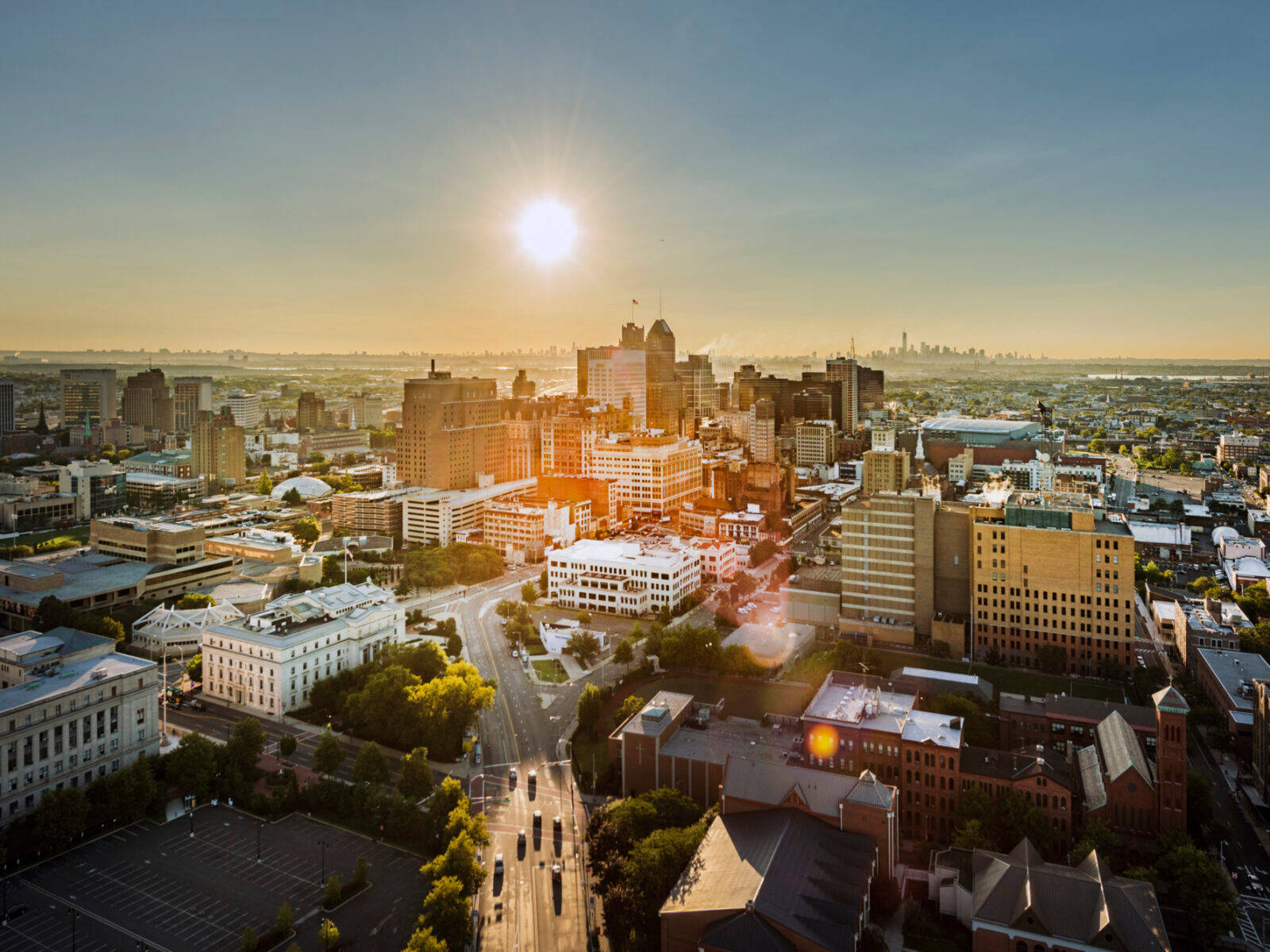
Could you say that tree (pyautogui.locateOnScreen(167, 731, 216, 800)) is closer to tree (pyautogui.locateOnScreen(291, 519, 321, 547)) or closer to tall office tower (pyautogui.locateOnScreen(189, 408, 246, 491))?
tree (pyautogui.locateOnScreen(291, 519, 321, 547))

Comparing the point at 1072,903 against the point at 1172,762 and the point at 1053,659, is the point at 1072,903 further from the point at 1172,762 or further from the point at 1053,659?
the point at 1053,659

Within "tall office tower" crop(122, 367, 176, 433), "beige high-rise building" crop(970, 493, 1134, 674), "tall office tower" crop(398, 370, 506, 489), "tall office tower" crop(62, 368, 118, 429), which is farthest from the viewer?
"tall office tower" crop(122, 367, 176, 433)

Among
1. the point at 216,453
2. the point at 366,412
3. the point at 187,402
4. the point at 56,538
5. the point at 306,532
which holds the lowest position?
the point at 56,538

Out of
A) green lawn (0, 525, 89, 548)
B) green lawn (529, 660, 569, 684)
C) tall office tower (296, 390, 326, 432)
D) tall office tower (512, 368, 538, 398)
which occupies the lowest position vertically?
green lawn (529, 660, 569, 684)

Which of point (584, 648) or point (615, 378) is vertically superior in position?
point (615, 378)

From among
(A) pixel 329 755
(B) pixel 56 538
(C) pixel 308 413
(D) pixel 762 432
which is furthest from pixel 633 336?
(A) pixel 329 755

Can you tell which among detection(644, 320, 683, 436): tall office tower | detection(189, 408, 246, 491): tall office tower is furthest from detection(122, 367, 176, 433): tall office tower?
detection(644, 320, 683, 436): tall office tower
